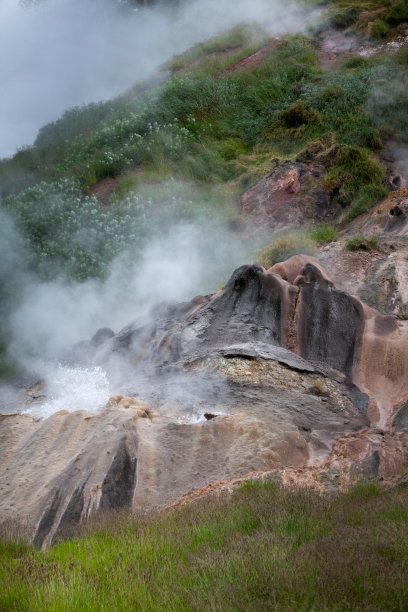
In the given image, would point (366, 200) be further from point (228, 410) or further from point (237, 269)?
point (228, 410)

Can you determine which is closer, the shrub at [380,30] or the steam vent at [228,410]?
the steam vent at [228,410]

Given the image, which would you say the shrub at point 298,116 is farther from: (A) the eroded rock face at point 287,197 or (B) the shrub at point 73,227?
(B) the shrub at point 73,227

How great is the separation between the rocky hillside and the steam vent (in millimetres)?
21

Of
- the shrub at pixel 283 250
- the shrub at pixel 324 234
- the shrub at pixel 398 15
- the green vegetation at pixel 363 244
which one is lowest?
the shrub at pixel 324 234

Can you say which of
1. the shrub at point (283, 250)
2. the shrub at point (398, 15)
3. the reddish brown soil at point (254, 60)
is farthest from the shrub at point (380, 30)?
the shrub at point (283, 250)

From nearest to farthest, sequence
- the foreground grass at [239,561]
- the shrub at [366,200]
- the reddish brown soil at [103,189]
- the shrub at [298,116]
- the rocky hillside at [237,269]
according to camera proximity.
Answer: the foreground grass at [239,561] → the rocky hillside at [237,269] → the shrub at [366,200] → the reddish brown soil at [103,189] → the shrub at [298,116]

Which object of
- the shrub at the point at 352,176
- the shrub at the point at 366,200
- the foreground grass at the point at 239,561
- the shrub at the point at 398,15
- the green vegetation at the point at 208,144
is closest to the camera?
the foreground grass at the point at 239,561

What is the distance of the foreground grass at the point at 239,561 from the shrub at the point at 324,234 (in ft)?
24.7

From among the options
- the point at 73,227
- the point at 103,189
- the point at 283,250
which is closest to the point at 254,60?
the point at 103,189

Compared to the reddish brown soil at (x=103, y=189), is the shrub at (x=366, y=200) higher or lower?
lower

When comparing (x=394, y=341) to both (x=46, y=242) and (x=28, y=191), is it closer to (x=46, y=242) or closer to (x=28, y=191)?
(x=46, y=242)

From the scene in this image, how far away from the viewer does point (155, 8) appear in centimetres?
2380

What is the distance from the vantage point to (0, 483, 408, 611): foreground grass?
2.28 metres

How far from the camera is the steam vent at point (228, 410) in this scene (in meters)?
4.54
